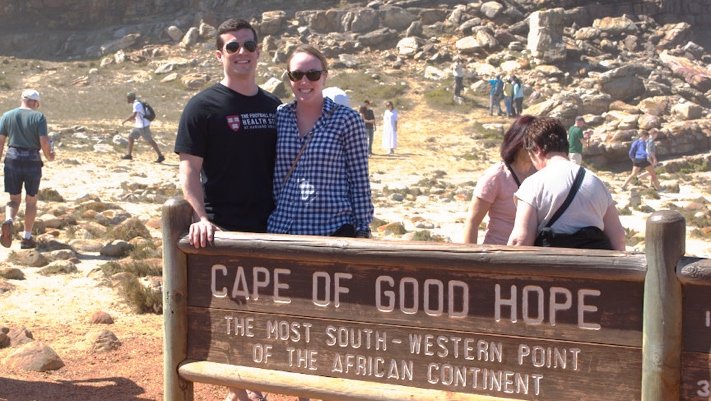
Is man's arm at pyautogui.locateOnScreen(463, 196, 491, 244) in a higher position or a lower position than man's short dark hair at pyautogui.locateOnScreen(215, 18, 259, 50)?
lower

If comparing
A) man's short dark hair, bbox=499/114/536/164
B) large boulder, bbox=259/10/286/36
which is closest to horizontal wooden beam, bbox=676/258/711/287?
man's short dark hair, bbox=499/114/536/164

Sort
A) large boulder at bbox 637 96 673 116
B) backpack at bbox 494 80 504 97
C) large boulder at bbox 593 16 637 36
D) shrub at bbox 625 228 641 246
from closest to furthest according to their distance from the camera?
shrub at bbox 625 228 641 246 < large boulder at bbox 637 96 673 116 < backpack at bbox 494 80 504 97 < large boulder at bbox 593 16 637 36

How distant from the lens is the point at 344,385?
11.6 ft

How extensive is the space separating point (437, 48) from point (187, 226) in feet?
141

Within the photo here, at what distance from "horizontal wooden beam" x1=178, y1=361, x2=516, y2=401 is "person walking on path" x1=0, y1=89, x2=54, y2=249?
7413mm

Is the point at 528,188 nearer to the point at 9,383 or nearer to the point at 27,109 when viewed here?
the point at 9,383

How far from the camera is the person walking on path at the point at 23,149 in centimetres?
1064

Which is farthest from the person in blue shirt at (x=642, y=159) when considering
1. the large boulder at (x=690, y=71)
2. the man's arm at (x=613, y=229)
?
the large boulder at (x=690, y=71)

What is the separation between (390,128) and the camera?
27.7m

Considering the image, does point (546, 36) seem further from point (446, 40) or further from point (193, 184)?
point (193, 184)

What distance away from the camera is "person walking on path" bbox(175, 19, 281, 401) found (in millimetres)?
A: 4539

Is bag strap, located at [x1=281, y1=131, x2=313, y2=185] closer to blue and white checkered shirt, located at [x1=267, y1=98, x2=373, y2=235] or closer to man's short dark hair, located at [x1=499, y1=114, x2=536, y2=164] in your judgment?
blue and white checkered shirt, located at [x1=267, y1=98, x2=373, y2=235]

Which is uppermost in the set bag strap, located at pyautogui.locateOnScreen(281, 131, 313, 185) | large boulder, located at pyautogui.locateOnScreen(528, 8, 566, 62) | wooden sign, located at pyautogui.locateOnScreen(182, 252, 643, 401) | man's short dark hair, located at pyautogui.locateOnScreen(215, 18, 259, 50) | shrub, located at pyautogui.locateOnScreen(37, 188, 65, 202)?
large boulder, located at pyautogui.locateOnScreen(528, 8, 566, 62)

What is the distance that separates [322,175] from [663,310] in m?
1.88
